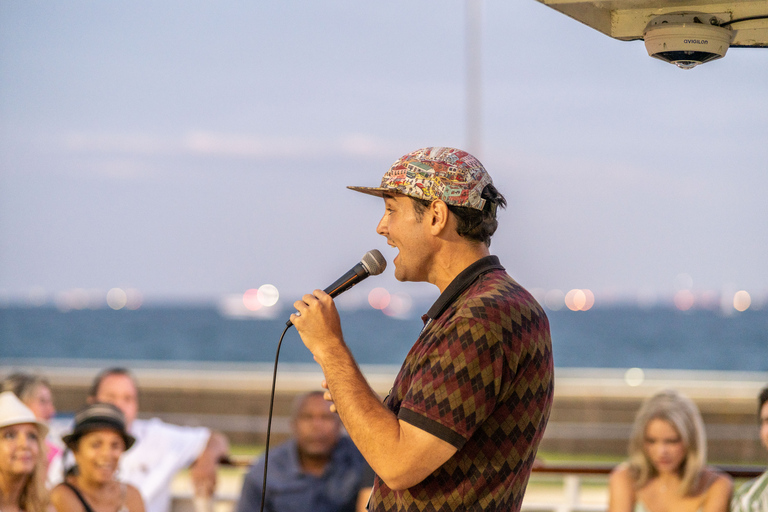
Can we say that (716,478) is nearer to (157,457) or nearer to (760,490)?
(760,490)

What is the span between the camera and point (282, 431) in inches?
472

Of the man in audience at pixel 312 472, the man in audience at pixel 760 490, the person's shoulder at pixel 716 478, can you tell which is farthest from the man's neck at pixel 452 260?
the person's shoulder at pixel 716 478

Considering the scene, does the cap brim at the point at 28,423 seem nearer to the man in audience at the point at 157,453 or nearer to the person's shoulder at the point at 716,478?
the man in audience at the point at 157,453

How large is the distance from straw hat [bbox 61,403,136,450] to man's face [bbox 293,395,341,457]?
2.99 ft

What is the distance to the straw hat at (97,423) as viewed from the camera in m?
3.93

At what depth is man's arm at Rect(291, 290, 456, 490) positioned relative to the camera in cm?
170

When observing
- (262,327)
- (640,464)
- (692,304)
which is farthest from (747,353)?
(692,304)

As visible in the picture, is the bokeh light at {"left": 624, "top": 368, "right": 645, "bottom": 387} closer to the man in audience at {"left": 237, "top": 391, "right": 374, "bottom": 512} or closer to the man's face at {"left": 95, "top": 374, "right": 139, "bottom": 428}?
the man in audience at {"left": 237, "top": 391, "right": 374, "bottom": 512}

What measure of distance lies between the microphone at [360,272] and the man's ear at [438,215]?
195mm

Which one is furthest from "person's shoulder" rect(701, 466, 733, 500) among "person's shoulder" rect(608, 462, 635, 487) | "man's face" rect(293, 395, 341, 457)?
"man's face" rect(293, 395, 341, 457)

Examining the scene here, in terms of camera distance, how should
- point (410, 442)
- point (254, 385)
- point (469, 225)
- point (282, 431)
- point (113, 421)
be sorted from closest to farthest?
point (410, 442) → point (469, 225) → point (113, 421) → point (282, 431) → point (254, 385)

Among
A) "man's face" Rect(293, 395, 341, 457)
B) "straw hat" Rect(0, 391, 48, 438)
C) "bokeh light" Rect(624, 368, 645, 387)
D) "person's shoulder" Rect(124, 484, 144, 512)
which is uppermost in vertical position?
"straw hat" Rect(0, 391, 48, 438)

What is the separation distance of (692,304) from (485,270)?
142962 mm

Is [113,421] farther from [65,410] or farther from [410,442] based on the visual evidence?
[65,410]
